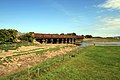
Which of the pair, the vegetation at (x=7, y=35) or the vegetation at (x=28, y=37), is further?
the vegetation at (x=28, y=37)

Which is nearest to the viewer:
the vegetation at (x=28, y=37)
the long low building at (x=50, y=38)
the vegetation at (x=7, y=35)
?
the vegetation at (x=7, y=35)

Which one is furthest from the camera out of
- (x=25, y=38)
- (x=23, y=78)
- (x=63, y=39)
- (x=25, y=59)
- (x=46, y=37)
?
(x=63, y=39)

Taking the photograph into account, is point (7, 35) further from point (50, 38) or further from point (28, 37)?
point (50, 38)

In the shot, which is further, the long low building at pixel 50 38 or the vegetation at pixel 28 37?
the long low building at pixel 50 38

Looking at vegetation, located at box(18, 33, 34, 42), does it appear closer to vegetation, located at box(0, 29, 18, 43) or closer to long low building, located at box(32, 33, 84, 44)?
long low building, located at box(32, 33, 84, 44)

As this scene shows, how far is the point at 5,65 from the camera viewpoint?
26.8 metres

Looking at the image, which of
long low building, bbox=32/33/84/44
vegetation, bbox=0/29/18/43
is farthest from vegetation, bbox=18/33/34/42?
vegetation, bbox=0/29/18/43

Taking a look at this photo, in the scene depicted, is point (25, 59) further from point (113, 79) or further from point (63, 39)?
point (63, 39)

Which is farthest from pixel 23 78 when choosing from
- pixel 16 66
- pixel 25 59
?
pixel 25 59

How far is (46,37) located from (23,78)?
6983cm

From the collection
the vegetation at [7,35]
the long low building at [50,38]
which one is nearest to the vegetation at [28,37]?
the long low building at [50,38]

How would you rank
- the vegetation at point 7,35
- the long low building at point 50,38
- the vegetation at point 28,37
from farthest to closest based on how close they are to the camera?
1. the long low building at point 50,38
2. the vegetation at point 28,37
3. the vegetation at point 7,35

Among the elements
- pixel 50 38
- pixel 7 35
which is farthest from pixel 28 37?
pixel 50 38

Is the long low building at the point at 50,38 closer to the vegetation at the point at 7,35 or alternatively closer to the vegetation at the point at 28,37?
the vegetation at the point at 28,37
